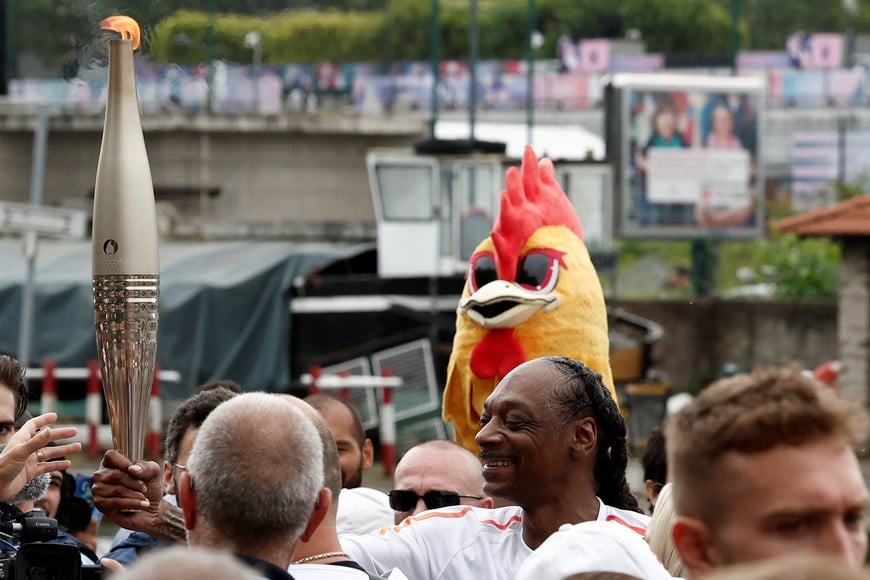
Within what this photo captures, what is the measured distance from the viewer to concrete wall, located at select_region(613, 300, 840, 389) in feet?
74.4

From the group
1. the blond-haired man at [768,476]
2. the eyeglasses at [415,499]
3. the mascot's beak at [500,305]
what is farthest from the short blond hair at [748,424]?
the mascot's beak at [500,305]

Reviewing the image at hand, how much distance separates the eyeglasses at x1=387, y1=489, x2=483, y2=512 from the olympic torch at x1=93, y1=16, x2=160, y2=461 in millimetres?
1248

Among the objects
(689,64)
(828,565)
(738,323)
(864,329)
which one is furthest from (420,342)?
(828,565)

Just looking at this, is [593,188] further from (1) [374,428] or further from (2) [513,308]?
(2) [513,308]

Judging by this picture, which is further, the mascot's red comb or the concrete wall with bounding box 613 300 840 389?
the concrete wall with bounding box 613 300 840 389

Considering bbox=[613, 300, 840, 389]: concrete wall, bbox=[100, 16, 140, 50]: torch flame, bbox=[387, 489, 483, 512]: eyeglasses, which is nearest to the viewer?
bbox=[100, 16, 140, 50]: torch flame

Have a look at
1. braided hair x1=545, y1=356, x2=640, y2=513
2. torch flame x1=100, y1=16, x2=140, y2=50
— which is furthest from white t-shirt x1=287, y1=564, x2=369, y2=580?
torch flame x1=100, y1=16, x2=140, y2=50

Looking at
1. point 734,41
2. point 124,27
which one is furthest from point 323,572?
point 734,41

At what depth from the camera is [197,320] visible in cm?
1839

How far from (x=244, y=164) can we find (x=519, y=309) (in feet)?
66.9

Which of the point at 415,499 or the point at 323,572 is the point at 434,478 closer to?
the point at 415,499

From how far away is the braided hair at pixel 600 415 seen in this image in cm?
415

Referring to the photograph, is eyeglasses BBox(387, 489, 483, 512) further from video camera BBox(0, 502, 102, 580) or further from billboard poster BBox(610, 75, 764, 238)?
billboard poster BBox(610, 75, 764, 238)

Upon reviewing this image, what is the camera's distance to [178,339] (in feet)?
60.0
